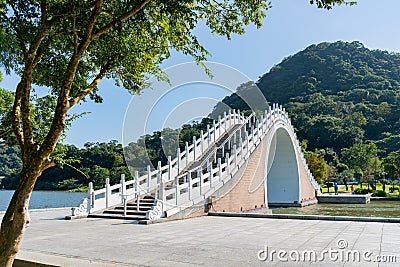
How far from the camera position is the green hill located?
62.7 m

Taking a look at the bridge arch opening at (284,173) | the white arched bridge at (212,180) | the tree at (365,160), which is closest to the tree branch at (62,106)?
the white arched bridge at (212,180)

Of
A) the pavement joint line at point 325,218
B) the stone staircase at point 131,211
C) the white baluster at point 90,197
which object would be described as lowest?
the pavement joint line at point 325,218

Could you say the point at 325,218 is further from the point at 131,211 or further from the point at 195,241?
the point at 131,211

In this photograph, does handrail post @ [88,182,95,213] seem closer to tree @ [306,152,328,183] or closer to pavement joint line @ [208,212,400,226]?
pavement joint line @ [208,212,400,226]

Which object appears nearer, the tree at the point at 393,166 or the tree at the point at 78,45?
the tree at the point at 78,45

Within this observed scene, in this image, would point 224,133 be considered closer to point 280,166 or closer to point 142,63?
point 280,166

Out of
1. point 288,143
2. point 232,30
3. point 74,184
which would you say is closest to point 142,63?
point 232,30

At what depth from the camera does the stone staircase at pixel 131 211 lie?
1102cm

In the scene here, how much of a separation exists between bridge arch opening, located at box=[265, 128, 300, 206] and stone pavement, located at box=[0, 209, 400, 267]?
16395 millimetres

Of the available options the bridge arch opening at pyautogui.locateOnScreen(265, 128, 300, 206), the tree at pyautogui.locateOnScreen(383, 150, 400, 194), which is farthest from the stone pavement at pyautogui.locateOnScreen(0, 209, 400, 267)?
the tree at pyautogui.locateOnScreen(383, 150, 400, 194)

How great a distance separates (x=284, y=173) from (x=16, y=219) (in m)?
24.7

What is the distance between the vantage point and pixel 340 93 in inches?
3452

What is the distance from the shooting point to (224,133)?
63.7 feet

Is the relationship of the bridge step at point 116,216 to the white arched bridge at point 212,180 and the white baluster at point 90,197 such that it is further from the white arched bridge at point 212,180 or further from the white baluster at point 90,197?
the white baluster at point 90,197
